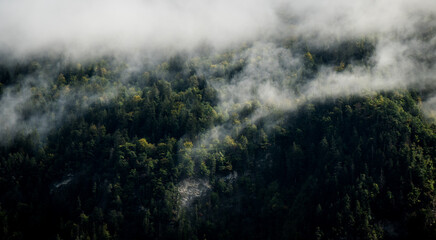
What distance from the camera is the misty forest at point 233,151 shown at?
141750mm

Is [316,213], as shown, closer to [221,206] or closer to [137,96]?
[221,206]

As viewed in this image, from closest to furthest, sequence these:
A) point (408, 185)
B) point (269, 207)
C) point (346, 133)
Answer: point (408, 185) → point (269, 207) → point (346, 133)

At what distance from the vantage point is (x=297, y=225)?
140m

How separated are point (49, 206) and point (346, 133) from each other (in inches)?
4016

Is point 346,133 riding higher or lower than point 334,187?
higher

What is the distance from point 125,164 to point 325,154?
66429 millimetres

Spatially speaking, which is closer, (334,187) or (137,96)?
(334,187)

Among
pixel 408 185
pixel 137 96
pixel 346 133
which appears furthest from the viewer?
pixel 137 96

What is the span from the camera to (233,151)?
162 m

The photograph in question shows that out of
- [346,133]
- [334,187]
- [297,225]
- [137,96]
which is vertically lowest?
[297,225]

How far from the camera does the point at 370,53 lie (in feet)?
617

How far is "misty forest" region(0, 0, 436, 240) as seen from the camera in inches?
5581

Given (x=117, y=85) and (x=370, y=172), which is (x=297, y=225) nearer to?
(x=370, y=172)

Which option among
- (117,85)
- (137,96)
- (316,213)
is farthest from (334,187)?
(117,85)
